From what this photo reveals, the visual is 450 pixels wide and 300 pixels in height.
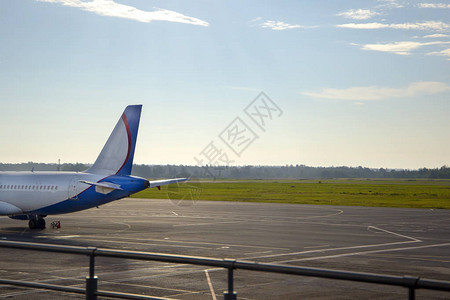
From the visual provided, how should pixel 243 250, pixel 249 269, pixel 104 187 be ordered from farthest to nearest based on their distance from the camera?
pixel 104 187, pixel 243 250, pixel 249 269

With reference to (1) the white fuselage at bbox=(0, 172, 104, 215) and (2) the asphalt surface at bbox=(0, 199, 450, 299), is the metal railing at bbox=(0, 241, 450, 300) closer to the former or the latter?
(2) the asphalt surface at bbox=(0, 199, 450, 299)

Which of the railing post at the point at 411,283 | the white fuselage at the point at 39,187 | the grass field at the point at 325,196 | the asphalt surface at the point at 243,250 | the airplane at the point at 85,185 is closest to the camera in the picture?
the railing post at the point at 411,283

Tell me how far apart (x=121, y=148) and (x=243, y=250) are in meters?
14.4

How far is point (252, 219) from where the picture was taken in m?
50.6

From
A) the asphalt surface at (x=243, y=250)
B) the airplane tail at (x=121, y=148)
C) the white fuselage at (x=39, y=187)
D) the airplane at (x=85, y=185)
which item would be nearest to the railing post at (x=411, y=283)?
the asphalt surface at (x=243, y=250)

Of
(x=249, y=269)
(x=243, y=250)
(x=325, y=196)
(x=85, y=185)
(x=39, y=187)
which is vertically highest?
(x=85, y=185)

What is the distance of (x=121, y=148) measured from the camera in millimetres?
40500

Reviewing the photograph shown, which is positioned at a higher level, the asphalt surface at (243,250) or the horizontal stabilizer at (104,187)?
the horizontal stabilizer at (104,187)

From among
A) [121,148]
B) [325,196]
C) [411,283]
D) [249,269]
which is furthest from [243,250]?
[325,196]

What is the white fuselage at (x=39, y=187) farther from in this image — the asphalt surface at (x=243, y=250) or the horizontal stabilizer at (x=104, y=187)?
the asphalt surface at (x=243, y=250)

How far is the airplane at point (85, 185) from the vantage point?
128 ft

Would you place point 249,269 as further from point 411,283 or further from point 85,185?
point 85,185

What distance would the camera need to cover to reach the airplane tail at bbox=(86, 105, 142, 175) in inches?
1585

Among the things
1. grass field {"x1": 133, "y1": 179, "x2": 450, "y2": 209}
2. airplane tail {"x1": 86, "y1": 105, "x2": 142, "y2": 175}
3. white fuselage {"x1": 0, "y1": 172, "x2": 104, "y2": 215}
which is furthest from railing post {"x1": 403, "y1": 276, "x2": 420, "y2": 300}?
grass field {"x1": 133, "y1": 179, "x2": 450, "y2": 209}
